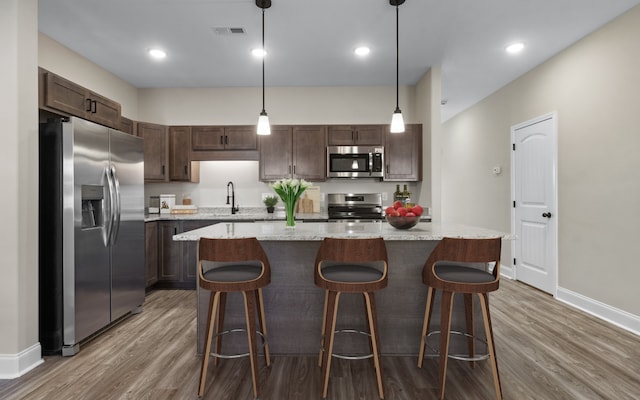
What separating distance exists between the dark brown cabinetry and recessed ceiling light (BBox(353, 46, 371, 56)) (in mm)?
2827

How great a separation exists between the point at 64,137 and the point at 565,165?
16.0 feet

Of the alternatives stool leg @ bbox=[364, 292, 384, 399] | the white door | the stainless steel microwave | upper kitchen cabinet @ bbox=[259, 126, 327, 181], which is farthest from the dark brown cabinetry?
the white door

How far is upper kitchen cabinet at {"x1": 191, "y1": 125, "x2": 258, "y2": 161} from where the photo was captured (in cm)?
491

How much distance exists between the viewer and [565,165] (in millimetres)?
3994

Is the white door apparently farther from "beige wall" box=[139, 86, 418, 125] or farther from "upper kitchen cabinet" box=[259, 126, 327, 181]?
"upper kitchen cabinet" box=[259, 126, 327, 181]

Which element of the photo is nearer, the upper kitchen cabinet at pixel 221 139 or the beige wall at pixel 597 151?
the beige wall at pixel 597 151

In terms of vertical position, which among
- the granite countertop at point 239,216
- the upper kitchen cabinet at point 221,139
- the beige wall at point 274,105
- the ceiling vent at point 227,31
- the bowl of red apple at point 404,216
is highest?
the ceiling vent at point 227,31

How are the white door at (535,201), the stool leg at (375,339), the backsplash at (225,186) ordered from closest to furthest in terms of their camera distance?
1. the stool leg at (375,339)
2. the white door at (535,201)
3. the backsplash at (225,186)

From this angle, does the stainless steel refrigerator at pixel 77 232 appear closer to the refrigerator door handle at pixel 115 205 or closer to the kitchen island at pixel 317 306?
the refrigerator door handle at pixel 115 205

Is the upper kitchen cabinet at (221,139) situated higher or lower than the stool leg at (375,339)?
higher

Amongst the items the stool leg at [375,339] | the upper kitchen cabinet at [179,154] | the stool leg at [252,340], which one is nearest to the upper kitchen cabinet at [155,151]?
the upper kitchen cabinet at [179,154]

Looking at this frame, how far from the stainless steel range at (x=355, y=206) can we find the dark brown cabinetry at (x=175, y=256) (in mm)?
1843

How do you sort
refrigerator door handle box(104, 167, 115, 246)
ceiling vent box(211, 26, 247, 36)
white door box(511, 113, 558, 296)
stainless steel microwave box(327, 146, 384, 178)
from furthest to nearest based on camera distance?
stainless steel microwave box(327, 146, 384, 178)
white door box(511, 113, 558, 296)
ceiling vent box(211, 26, 247, 36)
refrigerator door handle box(104, 167, 115, 246)

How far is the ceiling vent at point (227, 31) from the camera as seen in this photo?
3.46 meters
